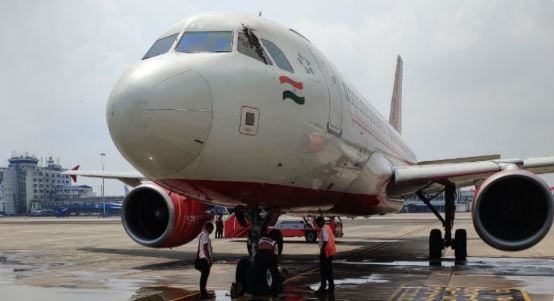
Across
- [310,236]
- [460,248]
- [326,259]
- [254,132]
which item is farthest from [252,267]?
[310,236]

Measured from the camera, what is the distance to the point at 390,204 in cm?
1777

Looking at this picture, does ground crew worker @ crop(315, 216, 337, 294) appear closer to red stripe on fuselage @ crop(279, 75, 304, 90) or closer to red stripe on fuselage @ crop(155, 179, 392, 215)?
red stripe on fuselage @ crop(155, 179, 392, 215)

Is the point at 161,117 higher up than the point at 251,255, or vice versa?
the point at 161,117

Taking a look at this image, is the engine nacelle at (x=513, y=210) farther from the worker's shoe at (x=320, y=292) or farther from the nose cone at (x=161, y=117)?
the nose cone at (x=161, y=117)

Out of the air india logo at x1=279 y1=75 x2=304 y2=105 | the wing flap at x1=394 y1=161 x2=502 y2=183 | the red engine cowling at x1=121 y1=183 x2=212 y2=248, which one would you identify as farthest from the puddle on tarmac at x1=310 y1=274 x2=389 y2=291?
the red engine cowling at x1=121 y1=183 x2=212 y2=248

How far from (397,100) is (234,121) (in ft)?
86.6

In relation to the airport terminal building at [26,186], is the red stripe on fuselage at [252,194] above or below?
above

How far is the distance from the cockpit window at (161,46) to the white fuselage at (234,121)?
5.3 inches

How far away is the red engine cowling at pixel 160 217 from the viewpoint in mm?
13984

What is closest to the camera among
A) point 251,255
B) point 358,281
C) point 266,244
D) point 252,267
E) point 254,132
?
point 254,132

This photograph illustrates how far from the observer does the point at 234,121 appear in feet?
25.9

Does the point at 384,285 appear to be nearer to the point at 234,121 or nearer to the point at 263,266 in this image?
the point at 263,266

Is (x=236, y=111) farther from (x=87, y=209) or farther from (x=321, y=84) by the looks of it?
(x=87, y=209)

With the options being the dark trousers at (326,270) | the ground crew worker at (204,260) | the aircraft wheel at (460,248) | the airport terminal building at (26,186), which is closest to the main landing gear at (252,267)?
the ground crew worker at (204,260)
